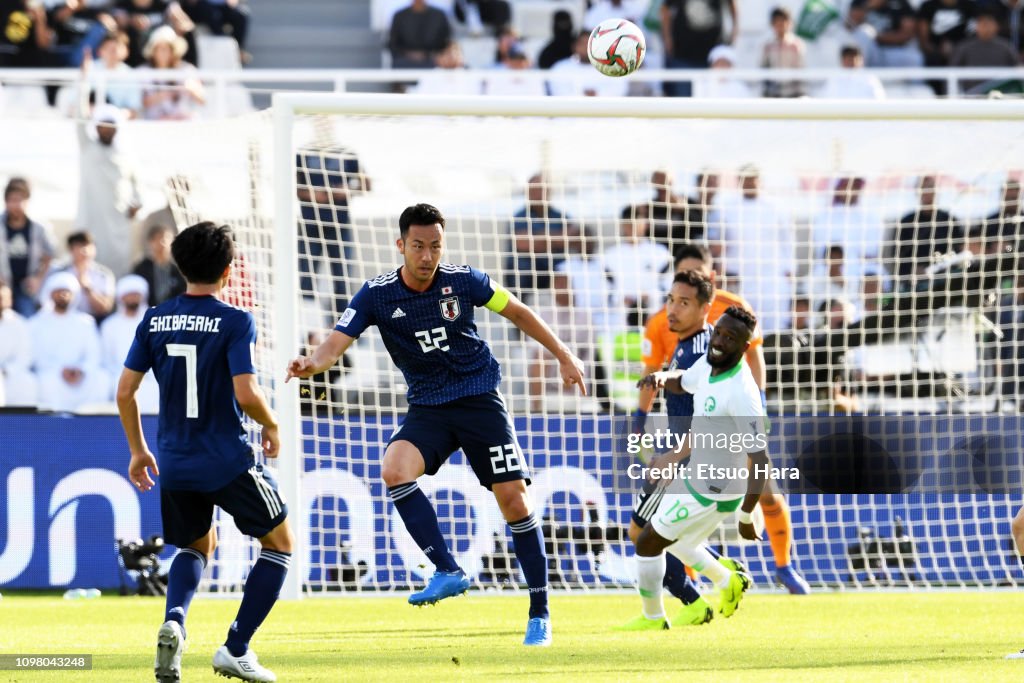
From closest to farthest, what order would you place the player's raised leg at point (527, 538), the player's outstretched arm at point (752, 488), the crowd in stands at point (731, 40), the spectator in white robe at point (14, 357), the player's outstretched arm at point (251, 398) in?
the player's outstretched arm at point (251, 398) → the player's raised leg at point (527, 538) → the player's outstretched arm at point (752, 488) → the spectator in white robe at point (14, 357) → the crowd in stands at point (731, 40)

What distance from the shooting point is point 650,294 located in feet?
43.1

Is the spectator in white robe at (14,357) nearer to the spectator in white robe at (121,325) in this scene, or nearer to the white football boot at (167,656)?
the spectator in white robe at (121,325)

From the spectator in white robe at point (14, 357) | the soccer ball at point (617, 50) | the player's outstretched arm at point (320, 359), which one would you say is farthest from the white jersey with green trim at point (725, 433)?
the spectator in white robe at point (14, 357)

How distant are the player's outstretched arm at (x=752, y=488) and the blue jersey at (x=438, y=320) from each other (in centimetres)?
146

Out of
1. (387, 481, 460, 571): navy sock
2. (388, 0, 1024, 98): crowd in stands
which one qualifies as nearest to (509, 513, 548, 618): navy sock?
(387, 481, 460, 571): navy sock

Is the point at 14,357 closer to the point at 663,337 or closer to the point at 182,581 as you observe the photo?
the point at 663,337

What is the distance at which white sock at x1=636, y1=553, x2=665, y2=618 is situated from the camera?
852 centimetres

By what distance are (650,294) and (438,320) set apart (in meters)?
5.52

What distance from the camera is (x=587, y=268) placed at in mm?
12977

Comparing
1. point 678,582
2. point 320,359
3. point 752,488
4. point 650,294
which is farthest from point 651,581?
point 650,294

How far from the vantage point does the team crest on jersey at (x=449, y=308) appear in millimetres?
7836

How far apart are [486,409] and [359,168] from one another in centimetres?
732

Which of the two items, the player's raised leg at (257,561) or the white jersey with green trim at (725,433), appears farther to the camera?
the white jersey with green trim at (725,433)

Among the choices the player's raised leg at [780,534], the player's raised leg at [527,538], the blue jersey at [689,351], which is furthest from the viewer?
the player's raised leg at [780,534]
